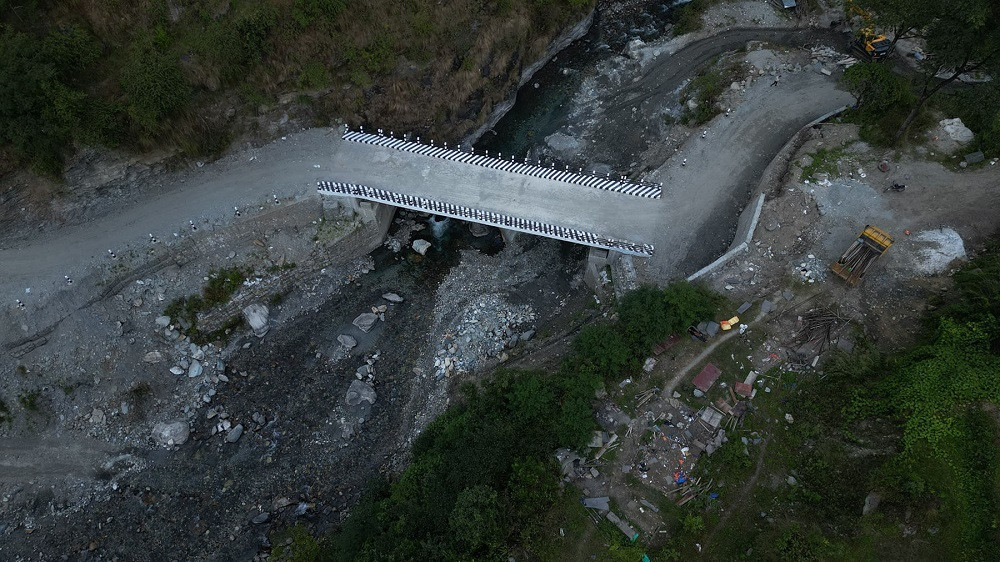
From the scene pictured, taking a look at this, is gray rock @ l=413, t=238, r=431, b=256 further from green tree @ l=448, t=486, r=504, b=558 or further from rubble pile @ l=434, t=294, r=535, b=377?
green tree @ l=448, t=486, r=504, b=558

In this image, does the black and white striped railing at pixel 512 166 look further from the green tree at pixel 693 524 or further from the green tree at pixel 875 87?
the green tree at pixel 693 524

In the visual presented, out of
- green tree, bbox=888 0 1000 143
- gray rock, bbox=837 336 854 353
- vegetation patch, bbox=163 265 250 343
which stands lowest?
gray rock, bbox=837 336 854 353

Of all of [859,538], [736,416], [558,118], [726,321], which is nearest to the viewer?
[859,538]

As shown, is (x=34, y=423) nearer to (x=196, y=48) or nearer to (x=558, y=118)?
(x=196, y=48)

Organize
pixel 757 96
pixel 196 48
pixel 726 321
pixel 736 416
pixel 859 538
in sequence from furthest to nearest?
pixel 757 96 → pixel 196 48 → pixel 726 321 → pixel 736 416 → pixel 859 538

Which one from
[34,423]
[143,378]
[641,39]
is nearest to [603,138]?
[641,39]

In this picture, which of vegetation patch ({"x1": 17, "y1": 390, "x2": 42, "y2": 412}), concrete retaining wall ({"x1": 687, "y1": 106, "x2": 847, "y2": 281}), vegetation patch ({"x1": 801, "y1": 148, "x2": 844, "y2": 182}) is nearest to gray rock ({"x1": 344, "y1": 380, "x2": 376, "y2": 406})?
vegetation patch ({"x1": 17, "y1": 390, "x2": 42, "y2": 412})
